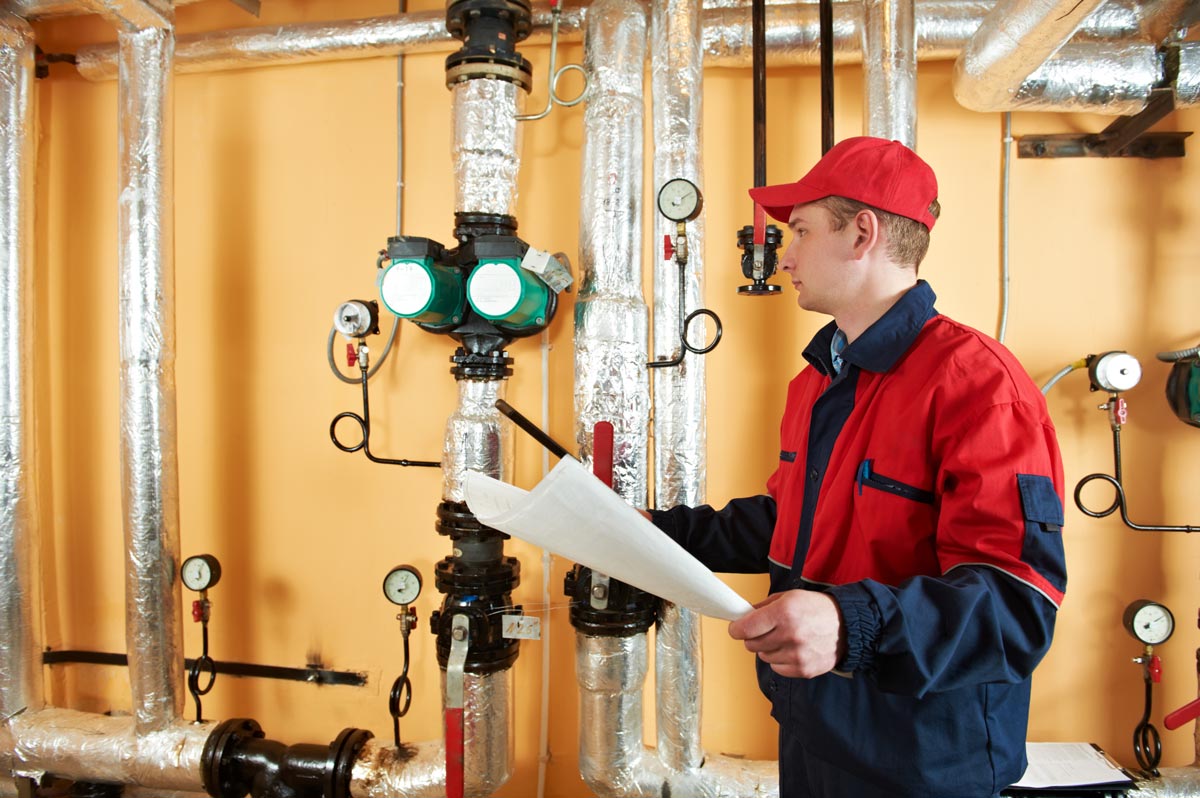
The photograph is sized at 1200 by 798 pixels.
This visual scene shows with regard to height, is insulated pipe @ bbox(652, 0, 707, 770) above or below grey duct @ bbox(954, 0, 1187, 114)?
below

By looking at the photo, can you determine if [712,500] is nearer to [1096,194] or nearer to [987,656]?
[987,656]

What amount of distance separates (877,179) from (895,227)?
0.08m

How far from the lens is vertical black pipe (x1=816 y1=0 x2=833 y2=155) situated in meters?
1.52

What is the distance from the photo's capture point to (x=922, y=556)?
34.3 inches

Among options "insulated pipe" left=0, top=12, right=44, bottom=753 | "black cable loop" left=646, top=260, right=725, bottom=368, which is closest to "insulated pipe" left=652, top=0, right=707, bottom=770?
"black cable loop" left=646, top=260, right=725, bottom=368

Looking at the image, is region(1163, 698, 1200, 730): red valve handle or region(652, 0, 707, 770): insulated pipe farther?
region(652, 0, 707, 770): insulated pipe

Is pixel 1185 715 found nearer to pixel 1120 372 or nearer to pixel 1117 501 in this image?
pixel 1117 501

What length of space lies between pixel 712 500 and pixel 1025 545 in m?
1.05

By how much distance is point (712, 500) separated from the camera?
179 centimetres

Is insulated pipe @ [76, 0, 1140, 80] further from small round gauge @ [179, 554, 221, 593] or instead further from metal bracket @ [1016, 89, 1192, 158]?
small round gauge @ [179, 554, 221, 593]

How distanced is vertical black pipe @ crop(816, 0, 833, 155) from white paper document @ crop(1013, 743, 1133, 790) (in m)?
1.42

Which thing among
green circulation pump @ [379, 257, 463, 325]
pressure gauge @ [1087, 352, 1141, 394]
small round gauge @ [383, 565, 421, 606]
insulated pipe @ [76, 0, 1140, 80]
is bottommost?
small round gauge @ [383, 565, 421, 606]

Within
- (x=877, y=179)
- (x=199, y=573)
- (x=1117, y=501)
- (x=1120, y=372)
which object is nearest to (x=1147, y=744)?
(x=1117, y=501)

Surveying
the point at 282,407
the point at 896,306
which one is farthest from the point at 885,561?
the point at 282,407
